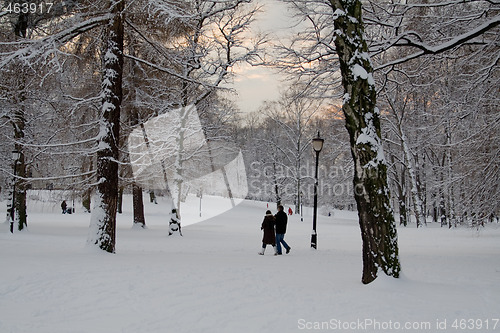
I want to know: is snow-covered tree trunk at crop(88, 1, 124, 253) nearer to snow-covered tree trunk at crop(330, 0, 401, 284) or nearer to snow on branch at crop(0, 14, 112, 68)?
snow on branch at crop(0, 14, 112, 68)

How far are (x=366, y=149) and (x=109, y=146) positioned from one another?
6.66 meters

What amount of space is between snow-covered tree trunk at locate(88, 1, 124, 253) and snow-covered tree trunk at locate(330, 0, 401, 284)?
619 centimetres

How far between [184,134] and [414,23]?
12.5 m

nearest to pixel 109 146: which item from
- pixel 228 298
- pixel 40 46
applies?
pixel 40 46

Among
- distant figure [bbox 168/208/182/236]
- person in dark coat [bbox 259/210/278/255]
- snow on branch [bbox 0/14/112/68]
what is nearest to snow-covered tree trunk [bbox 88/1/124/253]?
snow on branch [bbox 0/14/112/68]

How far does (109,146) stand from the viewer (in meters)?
9.91

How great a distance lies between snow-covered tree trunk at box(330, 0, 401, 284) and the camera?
626 cm

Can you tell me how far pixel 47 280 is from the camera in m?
6.39

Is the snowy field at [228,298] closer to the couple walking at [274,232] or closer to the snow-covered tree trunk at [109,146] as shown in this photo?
the snow-covered tree trunk at [109,146]

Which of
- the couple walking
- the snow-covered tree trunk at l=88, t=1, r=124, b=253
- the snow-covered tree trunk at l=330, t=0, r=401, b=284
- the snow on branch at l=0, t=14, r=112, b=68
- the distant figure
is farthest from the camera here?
the distant figure

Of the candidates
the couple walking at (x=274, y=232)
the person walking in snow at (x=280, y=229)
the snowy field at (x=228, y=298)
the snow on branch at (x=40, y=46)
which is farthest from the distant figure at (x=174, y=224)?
the snow on branch at (x=40, y=46)

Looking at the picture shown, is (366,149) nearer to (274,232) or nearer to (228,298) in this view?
(228,298)

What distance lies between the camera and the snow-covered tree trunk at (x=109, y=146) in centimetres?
966

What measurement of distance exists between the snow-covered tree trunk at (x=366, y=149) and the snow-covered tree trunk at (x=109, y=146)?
6189mm
